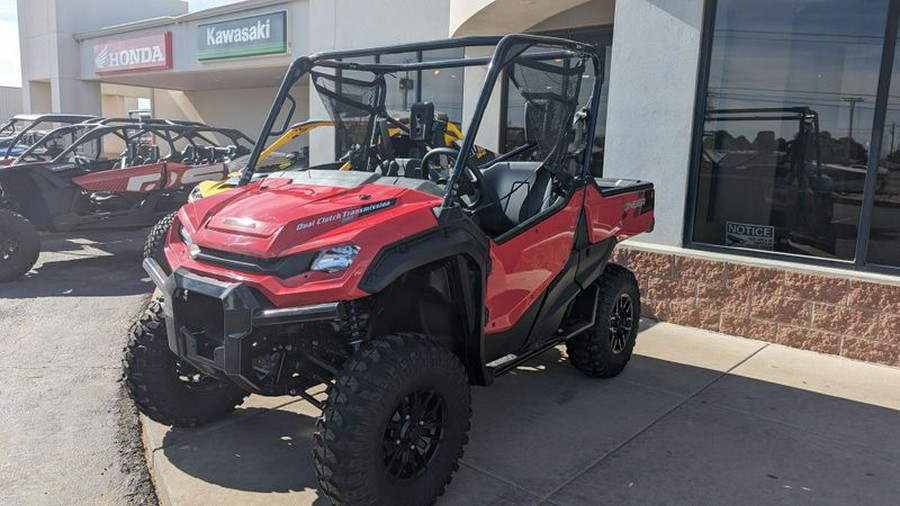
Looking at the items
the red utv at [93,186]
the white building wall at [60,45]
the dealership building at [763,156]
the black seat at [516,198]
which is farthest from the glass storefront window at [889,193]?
the white building wall at [60,45]

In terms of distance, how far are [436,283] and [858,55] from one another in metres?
4.46

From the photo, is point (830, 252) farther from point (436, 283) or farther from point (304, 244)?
point (304, 244)

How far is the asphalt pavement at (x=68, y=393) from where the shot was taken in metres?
3.39

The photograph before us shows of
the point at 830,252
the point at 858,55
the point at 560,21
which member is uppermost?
the point at 560,21

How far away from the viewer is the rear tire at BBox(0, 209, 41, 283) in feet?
25.2

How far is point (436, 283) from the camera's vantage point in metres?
3.22

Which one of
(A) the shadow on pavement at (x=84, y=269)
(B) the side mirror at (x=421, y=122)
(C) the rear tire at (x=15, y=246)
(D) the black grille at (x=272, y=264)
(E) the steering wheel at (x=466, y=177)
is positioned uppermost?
(B) the side mirror at (x=421, y=122)

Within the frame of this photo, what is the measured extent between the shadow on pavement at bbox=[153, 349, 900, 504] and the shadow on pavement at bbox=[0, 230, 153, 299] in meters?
4.52

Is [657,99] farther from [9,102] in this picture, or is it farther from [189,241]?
[9,102]

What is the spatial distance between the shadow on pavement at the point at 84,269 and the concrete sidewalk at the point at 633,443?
4306mm

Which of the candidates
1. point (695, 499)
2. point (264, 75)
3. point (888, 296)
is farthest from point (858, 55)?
point (264, 75)

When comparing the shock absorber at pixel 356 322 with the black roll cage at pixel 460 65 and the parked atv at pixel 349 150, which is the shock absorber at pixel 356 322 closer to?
the black roll cage at pixel 460 65

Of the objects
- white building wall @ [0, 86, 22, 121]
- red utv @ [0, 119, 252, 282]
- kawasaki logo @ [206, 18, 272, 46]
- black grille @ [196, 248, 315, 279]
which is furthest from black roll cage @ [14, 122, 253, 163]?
white building wall @ [0, 86, 22, 121]

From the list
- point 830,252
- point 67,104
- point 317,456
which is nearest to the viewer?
point 317,456
